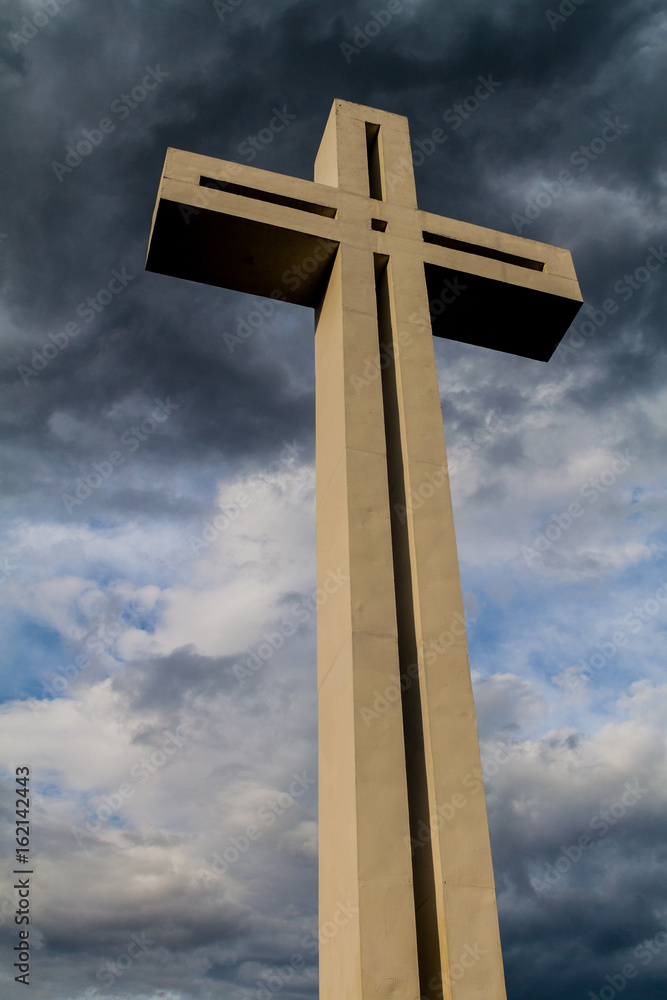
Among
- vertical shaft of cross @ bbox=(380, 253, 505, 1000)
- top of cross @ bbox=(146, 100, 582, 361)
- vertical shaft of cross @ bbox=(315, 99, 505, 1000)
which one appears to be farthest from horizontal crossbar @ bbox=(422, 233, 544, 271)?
vertical shaft of cross @ bbox=(380, 253, 505, 1000)

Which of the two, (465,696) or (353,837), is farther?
(465,696)

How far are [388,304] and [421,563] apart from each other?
123 inches

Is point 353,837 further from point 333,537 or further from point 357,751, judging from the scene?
point 333,537

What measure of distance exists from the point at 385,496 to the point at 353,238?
3259 millimetres

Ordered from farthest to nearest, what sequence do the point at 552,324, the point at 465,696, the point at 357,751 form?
the point at 552,324 → the point at 465,696 → the point at 357,751

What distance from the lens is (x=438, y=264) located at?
9.33 metres

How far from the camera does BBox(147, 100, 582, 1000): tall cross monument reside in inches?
226

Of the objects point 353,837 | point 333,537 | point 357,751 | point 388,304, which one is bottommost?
point 353,837

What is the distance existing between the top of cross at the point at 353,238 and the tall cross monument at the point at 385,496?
23mm

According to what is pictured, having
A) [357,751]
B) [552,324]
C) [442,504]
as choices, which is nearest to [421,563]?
[442,504]

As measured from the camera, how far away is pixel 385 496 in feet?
23.9

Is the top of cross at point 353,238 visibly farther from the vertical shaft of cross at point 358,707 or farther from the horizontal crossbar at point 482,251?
the vertical shaft of cross at point 358,707

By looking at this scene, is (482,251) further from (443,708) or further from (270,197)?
(443,708)

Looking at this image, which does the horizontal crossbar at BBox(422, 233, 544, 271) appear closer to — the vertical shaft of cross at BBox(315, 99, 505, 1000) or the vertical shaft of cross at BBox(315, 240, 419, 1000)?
the vertical shaft of cross at BBox(315, 99, 505, 1000)
